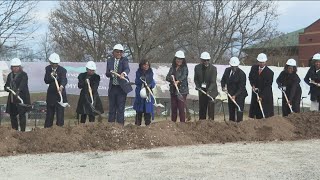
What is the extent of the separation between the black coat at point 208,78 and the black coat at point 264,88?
3.32 feet

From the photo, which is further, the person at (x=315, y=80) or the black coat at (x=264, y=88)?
the person at (x=315, y=80)

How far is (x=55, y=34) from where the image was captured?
34.2 meters

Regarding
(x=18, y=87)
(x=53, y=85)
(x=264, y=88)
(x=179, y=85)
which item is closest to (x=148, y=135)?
(x=179, y=85)

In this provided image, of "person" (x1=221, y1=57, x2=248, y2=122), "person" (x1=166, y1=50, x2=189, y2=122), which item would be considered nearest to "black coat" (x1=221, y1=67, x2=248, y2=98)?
"person" (x1=221, y1=57, x2=248, y2=122)

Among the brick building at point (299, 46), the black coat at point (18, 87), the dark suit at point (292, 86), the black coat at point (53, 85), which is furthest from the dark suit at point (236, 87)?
the brick building at point (299, 46)

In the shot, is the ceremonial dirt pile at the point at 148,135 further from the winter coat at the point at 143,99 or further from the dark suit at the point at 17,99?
the dark suit at the point at 17,99

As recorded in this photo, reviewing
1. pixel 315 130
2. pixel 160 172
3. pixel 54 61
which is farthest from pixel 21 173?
pixel 315 130

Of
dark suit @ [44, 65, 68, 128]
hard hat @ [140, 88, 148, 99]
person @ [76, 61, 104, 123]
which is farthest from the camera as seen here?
hard hat @ [140, 88, 148, 99]

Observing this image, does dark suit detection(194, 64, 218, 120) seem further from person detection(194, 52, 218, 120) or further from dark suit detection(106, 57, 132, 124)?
dark suit detection(106, 57, 132, 124)

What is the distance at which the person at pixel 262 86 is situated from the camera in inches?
441

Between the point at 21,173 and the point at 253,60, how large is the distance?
29621 millimetres

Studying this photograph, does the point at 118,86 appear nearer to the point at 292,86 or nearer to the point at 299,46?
the point at 292,86

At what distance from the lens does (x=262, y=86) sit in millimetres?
11266

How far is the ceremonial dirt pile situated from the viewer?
8.34 meters
